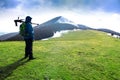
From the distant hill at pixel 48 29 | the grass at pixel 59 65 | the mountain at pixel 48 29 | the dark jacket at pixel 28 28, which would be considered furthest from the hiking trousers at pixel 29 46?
the mountain at pixel 48 29

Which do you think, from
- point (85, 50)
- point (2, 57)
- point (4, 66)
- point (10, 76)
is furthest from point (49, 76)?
point (85, 50)

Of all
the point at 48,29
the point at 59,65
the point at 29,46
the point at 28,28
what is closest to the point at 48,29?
the point at 48,29

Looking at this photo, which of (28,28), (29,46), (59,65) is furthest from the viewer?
(29,46)

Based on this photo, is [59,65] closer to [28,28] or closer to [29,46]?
[29,46]

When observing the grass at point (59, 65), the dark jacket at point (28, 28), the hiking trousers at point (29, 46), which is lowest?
the grass at point (59, 65)

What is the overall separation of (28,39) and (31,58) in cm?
221

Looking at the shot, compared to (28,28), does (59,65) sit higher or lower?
lower

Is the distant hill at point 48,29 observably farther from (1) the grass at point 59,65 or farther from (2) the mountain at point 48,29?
(1) the grass at point 59,65

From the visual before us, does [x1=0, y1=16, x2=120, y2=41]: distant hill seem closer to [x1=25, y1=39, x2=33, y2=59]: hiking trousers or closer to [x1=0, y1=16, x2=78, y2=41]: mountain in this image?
[x1=0, y1=16, x2=78, y2=41]: mountain

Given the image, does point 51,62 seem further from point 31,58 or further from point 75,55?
point 75,55

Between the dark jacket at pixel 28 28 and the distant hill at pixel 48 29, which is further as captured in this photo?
the distant hill at pixel 48 29

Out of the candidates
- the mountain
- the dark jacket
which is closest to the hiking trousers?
the dark jacket

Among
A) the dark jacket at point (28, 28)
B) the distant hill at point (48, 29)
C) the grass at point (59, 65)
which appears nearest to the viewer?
the grass at point (59, 65)

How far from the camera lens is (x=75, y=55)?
1287 inches
